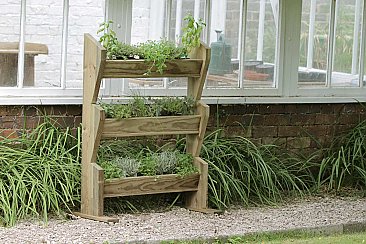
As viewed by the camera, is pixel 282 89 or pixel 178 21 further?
pixel 282 89

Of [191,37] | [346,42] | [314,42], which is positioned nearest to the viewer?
[191,37]

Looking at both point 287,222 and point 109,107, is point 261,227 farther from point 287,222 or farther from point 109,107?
point 109,107

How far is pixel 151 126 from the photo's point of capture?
A: 8.08 metres

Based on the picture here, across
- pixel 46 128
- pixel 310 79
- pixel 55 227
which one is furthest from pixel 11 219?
pixel 310 79

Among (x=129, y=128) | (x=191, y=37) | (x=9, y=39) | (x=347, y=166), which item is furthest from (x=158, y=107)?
(x=347, y=166)

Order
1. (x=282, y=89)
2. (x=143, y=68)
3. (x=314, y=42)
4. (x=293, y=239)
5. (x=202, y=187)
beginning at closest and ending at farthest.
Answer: (x=293, y=239), (x=143, y=68), (x=202, y=187), (x=282, y=89), (x=314, y=42)

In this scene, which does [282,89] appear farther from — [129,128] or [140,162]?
[129,128]

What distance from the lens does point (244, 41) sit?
31.5 feet

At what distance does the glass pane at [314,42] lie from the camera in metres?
9.98

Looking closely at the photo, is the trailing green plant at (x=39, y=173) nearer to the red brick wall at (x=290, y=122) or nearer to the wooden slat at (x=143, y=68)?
the wooden slat at (x=143, y=68)

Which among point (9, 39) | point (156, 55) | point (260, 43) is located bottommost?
point (156, 55)

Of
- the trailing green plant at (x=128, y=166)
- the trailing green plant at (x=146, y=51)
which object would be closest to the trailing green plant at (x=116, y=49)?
the trailing green plant at (x=146, y=51)

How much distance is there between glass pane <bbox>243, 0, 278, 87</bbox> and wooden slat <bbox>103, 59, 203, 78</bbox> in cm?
158

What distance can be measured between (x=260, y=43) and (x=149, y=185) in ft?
7.78
